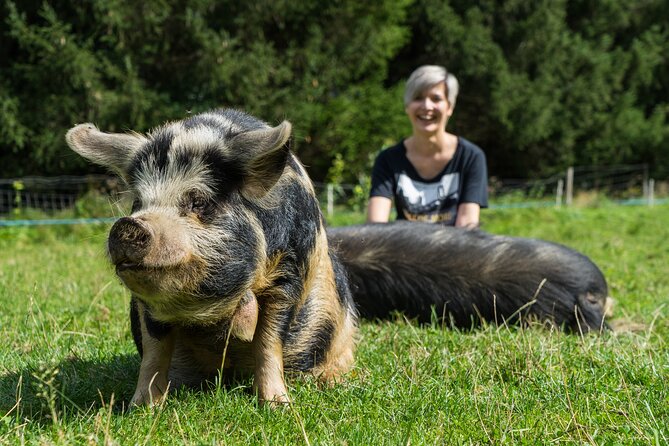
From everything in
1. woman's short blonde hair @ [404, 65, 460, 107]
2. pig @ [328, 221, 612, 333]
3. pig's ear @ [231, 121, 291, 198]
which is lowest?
pig @ [328, 221, 612, 333]

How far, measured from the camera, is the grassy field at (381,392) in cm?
230

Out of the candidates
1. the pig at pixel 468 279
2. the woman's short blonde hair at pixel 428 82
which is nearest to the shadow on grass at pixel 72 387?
the pig at pixel 468 279

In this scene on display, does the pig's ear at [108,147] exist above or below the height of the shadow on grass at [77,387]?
above

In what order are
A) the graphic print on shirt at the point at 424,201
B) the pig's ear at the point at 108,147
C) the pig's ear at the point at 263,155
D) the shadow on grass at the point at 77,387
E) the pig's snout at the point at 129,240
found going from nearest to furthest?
the pig's snout at the point at 129,240 < the pig's ear at the point at 263,155 < the shadow on grass at the point at 77,387 < the pig's ear at the point at 108,147 < the graphic print on shirt at the point at 424,201

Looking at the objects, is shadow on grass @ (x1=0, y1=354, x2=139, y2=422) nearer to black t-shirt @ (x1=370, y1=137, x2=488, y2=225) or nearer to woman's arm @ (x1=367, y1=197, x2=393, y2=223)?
woman's arm @ (x1=367, y1=197, x2=393, y2=223)

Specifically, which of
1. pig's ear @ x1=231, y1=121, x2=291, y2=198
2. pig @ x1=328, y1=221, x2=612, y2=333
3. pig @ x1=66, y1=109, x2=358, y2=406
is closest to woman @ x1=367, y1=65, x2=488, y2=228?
pig @ x1=328, y1=221, x2=612, y2=333

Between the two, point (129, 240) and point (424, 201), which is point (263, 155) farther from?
point (424, 201)

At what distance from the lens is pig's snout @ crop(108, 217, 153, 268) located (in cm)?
215

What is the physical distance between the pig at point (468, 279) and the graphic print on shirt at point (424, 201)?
90 centimetres

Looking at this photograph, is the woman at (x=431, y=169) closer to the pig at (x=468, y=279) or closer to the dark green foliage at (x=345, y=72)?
the pig at (x=468, y=279)

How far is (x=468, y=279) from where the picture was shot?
441 cm

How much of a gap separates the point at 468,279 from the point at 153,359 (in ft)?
7.57

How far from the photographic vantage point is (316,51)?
1662 cm

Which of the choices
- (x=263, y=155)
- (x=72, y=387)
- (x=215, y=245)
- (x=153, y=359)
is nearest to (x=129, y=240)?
(x=215, y=245)
